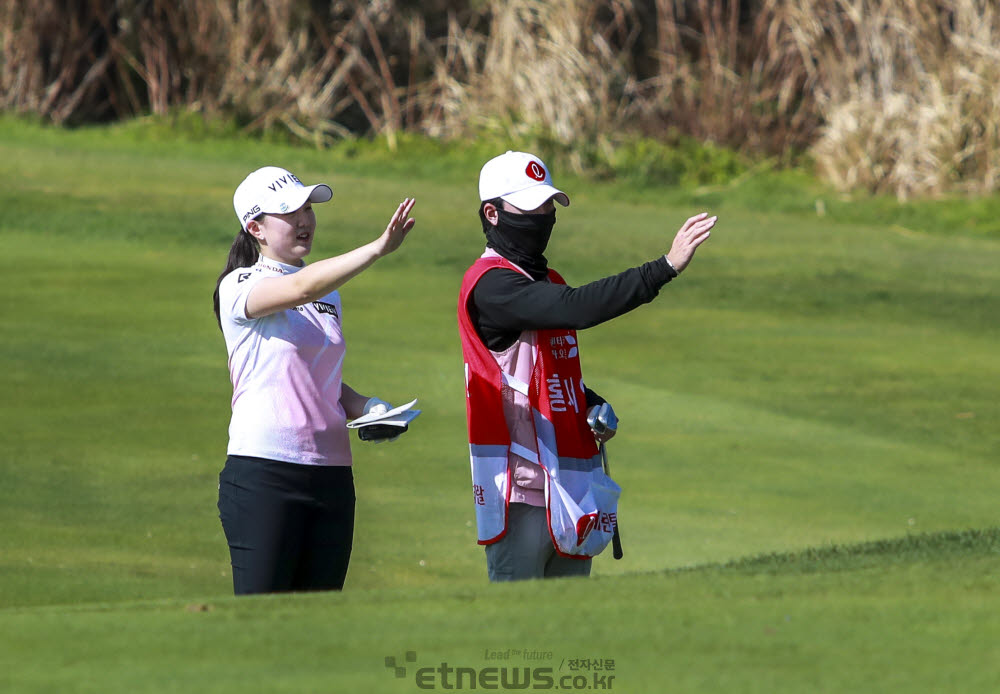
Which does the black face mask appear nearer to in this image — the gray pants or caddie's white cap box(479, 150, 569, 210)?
caddie's white cap box(479, 150, 569, 210)

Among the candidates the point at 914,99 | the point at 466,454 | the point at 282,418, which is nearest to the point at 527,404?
the point at 282,418

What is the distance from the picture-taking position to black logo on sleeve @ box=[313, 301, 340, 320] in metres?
5.45

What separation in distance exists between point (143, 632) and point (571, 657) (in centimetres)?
106

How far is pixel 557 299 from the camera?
502cm

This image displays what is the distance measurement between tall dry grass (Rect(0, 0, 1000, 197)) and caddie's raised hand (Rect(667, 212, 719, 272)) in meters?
16.8

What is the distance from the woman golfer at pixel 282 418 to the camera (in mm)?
5277

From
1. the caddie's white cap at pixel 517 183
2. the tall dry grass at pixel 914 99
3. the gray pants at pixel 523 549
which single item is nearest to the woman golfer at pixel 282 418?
the caddie's white cap at pixel 517 183

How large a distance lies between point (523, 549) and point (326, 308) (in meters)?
0.93

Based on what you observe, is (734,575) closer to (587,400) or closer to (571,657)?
(587,400)

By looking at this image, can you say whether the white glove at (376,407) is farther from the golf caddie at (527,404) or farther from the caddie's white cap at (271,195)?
the caddie's white cap at (271,195)

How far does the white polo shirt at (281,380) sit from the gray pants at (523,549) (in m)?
0.54

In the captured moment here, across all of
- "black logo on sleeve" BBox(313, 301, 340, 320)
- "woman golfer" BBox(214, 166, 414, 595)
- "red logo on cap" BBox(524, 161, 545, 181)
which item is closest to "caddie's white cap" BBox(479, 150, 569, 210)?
"red logo on cap" BBox(524, 161, 545, 181)

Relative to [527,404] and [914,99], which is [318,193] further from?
[914,99]

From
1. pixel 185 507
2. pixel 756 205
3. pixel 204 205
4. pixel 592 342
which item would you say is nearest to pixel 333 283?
pixel 185 507
